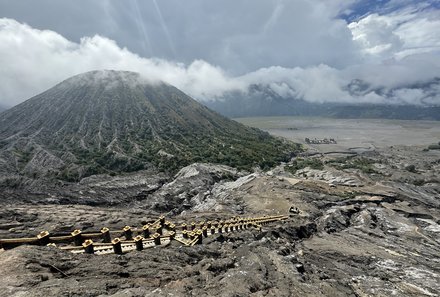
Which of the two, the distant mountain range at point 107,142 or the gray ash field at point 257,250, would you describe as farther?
the distant mountain range at point 107,142

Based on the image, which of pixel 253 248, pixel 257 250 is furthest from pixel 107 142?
pixel 257 250

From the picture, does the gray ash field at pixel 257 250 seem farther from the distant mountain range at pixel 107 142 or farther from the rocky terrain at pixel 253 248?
the distant mountain range at pixel 107 142

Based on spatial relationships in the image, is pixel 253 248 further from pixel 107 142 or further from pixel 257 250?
pixel 107 142

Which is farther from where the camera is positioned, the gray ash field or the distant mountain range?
the distant mountain range

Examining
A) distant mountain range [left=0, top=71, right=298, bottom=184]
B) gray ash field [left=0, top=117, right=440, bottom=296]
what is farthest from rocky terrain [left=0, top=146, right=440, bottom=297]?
distant mountain range [left=0, top=71, right=298, bottom=184]

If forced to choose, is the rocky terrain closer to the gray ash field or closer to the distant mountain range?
the gray ash field

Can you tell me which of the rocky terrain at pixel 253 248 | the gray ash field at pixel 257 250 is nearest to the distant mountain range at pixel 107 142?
the rocky terrain at pixel 253 248

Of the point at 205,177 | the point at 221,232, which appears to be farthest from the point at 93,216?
the point at 205,177

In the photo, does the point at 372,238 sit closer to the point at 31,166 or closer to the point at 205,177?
the point at 205,177
